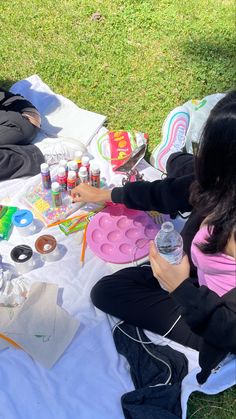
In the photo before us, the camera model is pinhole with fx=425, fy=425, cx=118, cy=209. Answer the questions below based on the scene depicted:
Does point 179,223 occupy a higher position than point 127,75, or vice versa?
point 127,75

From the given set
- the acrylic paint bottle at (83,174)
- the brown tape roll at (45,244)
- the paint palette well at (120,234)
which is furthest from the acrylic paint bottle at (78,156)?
the brown tape roll at (45,244)

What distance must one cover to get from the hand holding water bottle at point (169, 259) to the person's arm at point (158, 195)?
0.19 meters

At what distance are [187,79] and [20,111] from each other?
1.33m

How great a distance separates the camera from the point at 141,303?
1874 mm

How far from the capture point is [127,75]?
127 inches

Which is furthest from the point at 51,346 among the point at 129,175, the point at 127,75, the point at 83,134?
the point at 127,75

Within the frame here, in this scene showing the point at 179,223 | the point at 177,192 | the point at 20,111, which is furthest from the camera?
the point at 20,111

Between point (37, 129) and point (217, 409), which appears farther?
point (37, 129)

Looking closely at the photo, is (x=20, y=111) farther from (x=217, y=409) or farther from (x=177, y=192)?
(x=217, y=409)

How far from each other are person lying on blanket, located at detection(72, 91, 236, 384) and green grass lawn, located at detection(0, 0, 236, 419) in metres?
1.07

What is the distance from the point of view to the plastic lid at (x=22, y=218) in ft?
7.18

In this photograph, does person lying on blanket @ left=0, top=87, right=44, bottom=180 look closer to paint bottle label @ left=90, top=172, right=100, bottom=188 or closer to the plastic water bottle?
paint bottle label @ left=90, top=172, right=100, bottom=188

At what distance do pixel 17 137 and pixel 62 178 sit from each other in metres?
0.48

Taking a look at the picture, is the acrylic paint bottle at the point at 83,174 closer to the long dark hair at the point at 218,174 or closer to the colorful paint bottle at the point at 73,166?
the colorful paint bottle at the point at 73,166
